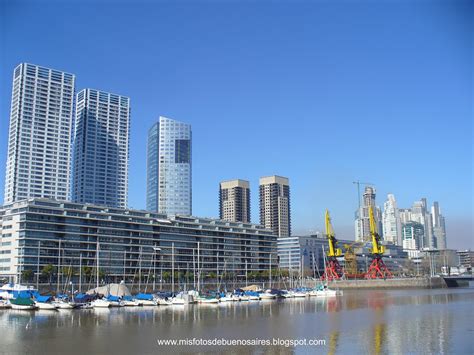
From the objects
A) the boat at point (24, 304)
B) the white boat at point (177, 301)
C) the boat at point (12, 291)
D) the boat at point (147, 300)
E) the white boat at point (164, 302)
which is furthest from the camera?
the white boat at point (177, 301)

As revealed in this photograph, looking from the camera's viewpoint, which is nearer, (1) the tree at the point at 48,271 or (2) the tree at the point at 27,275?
(2) the tree at the point at 27,275

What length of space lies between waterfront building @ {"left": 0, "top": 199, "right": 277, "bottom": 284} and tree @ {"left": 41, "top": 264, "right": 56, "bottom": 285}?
101 inches

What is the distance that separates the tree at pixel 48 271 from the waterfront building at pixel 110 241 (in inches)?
101

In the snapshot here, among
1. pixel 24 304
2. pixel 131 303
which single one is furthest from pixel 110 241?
pixel 24 304

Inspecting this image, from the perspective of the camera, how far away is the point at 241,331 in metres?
57.8

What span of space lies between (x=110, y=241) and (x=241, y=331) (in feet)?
343

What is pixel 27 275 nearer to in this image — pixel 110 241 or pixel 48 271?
pixel 48 271

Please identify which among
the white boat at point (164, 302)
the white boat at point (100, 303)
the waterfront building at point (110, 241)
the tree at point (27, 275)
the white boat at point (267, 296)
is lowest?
the white boat at point (267, 296)

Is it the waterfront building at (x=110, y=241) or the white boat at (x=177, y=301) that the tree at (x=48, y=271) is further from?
the white boat at (x=177, y=301)

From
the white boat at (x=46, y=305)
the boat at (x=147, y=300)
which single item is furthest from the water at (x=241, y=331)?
the boat at (x=147, y=300)

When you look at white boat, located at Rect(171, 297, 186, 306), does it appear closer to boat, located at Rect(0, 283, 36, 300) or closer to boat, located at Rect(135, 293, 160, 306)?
boat, located at Rect(135, 293, 160, 306)

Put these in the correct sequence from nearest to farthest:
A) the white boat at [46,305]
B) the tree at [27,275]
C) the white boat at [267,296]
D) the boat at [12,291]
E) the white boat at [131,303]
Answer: the white boat at [46,305] → the white boat at [131,303] → the boat at [12,291] → the white boat at [267,296] → the tree at [27,275]

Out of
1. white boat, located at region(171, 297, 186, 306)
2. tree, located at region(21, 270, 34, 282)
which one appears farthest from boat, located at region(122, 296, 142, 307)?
tree, located at region(21, 270, 34, 282)

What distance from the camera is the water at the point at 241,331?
4575cm
